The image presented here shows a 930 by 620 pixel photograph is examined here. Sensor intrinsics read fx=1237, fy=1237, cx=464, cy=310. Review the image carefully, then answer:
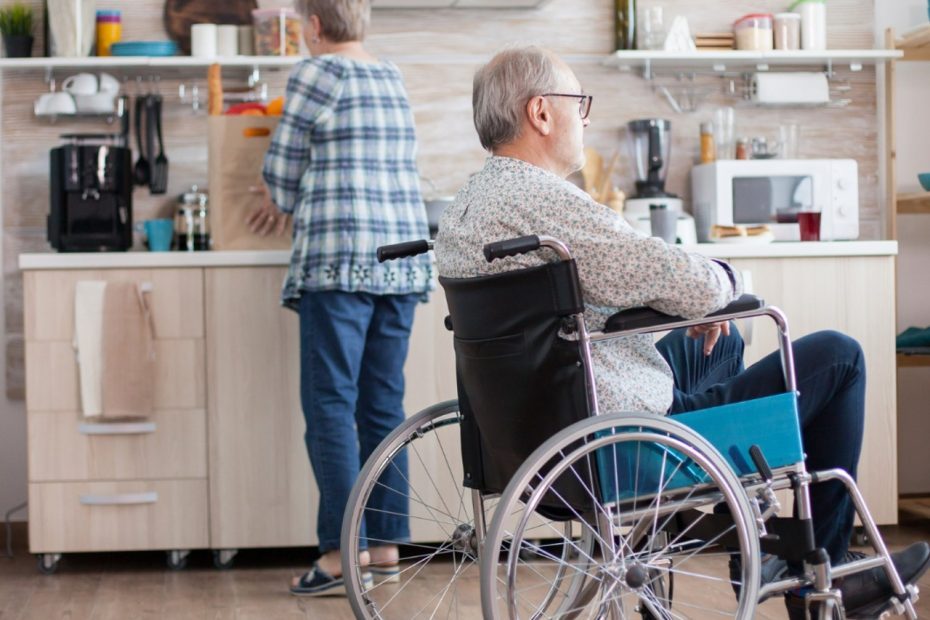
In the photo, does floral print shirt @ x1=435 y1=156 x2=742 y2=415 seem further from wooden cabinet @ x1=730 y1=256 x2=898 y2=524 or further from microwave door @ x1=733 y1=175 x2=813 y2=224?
microwave door @ x1=733 y1=175 x2=813 y2=224

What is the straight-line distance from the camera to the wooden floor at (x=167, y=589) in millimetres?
2707

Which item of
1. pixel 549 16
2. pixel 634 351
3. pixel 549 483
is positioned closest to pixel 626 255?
pixel 634 351

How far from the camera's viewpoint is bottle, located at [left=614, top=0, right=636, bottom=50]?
3.73 metres

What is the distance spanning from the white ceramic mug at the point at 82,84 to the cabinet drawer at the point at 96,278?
2.36 ft

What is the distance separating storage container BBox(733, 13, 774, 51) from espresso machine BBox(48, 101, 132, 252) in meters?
1.87

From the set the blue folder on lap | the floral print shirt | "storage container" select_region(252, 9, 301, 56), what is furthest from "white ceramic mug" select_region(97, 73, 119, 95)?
the blue folder on lap

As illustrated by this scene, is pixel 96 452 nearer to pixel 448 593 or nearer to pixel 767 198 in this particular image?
pixel 448 593

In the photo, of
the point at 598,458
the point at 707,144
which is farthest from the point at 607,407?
the point at 707,144

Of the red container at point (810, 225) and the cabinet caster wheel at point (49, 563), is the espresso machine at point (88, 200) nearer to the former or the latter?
the cabinet caster wheel at point (49, 563)

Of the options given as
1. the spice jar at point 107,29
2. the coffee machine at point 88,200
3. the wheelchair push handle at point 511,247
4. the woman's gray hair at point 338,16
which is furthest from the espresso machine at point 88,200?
the wheelchair push handle at point 511,247

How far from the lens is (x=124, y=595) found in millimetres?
2918

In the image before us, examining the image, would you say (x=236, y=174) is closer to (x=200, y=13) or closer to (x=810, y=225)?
(x=200, y=13)

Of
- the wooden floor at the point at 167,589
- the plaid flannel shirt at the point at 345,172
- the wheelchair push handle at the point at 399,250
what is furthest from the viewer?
the plaid flannel shirt at the point at 345,172

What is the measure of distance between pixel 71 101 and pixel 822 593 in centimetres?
271
